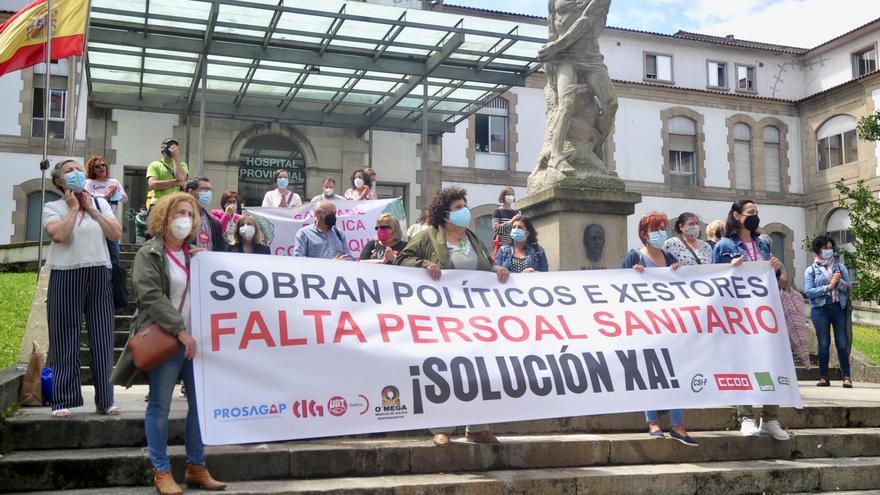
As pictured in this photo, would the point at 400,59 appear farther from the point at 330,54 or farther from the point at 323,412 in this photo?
the point at 323,412

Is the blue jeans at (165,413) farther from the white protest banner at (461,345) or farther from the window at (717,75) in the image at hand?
the window at (717,75)

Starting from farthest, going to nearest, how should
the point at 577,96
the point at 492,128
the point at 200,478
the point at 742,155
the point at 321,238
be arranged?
1. the point at 742,155
2. the point at 492,128
3. the point at 577,96
4. the point at 321,238
5. the point at 200,478

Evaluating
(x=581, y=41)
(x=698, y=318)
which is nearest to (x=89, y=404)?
(x=698, y=318)

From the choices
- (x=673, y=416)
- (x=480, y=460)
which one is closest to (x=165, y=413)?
(x=480, y=460)

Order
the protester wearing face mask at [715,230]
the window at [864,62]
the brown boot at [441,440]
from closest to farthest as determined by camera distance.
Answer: the brown boot at [441,440], the protester wearing face mask at [715,230], the window at [864,62]

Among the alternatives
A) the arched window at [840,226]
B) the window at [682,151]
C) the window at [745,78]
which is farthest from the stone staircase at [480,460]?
the window at [745,78]

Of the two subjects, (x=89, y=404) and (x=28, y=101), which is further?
(x=28, y=101)

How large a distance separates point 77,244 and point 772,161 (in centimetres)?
3308

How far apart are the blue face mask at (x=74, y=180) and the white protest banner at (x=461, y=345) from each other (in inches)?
50.1

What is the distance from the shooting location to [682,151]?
106ft

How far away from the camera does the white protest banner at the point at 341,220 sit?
11.6 metres

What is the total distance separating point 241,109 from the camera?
65.3ft

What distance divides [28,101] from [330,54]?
36.5ft

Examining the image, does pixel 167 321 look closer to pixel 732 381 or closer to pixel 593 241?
pixel 732 381
